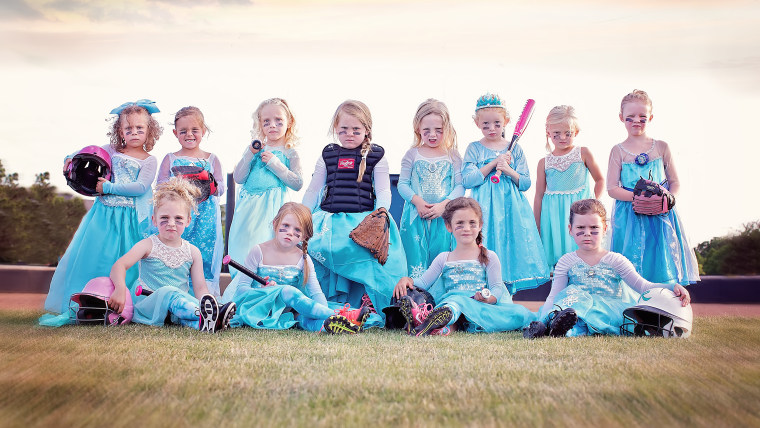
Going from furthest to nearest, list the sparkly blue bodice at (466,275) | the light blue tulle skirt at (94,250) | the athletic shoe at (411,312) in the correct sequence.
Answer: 1. the light blue tulle skirt at (94,250)
2. the sparkly blue bodice at (466,275)
3. the athletic shoe at (411,312)

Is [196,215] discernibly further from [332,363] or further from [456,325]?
[332,363]

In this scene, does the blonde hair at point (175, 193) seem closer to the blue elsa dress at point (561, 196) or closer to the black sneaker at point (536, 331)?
the black sneaker at point (536, 331)

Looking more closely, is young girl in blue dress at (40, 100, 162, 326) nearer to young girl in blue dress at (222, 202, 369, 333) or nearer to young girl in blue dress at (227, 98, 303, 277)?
young girl in blue dress at (227, 98, 303, 277)

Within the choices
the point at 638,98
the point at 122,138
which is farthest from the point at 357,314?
the point at 638,98

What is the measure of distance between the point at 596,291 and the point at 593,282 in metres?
0.07

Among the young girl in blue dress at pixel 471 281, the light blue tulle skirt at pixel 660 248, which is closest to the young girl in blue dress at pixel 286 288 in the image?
the young girl in blue dress at pixel 471 281

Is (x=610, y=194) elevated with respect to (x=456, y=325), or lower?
elevated

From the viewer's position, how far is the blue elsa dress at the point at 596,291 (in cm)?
448

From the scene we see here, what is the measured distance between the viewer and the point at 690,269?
560 cm

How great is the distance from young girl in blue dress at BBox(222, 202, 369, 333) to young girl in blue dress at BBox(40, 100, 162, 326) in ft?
3.90

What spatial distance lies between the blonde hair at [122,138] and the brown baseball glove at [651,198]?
4077 mm

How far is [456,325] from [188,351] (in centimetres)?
205

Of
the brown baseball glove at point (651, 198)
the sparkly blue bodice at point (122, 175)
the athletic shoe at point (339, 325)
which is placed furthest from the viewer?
the sparkly blue bodice at point (122, 175)

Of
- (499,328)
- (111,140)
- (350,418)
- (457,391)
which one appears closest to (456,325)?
(499,328)
